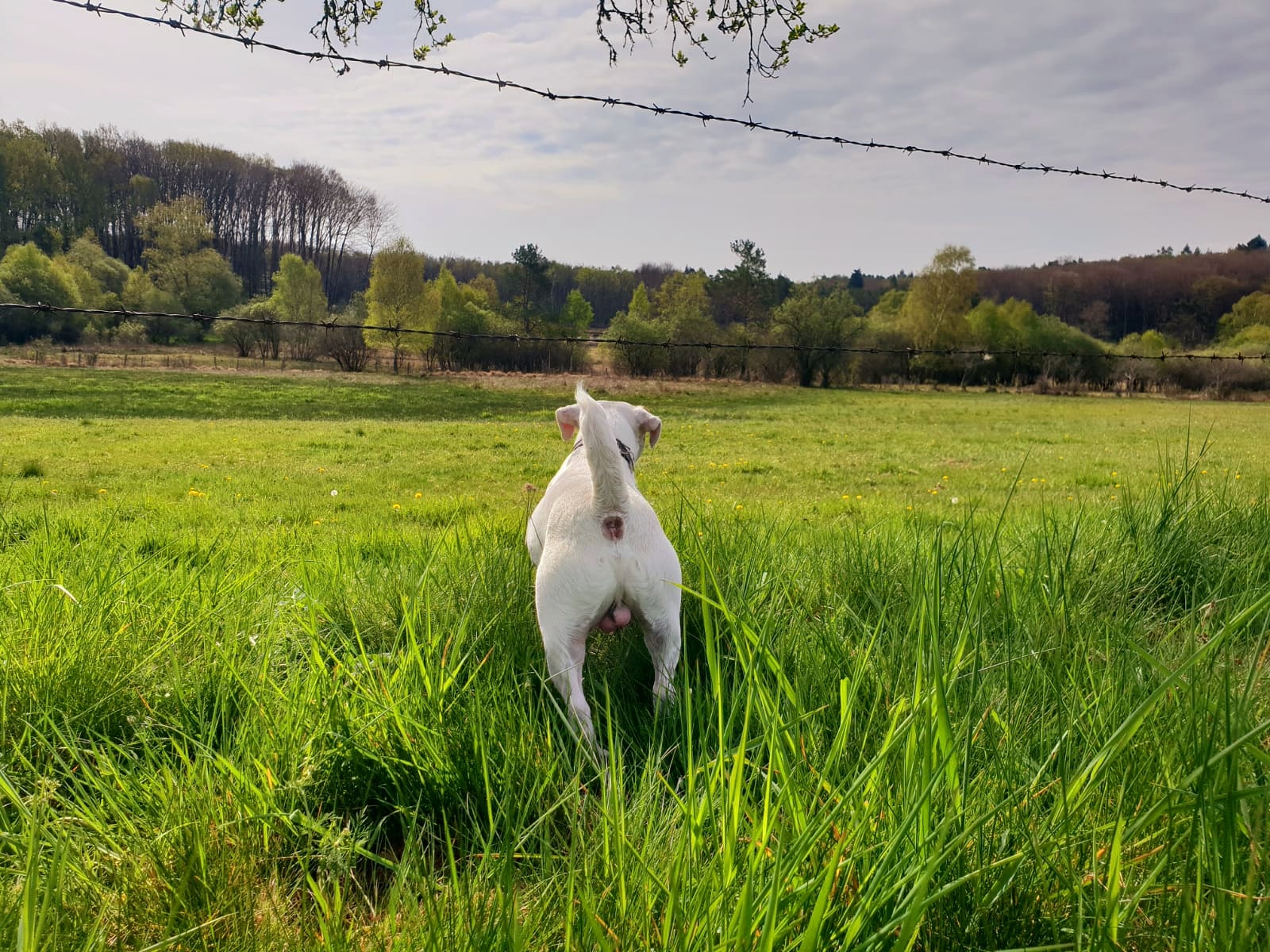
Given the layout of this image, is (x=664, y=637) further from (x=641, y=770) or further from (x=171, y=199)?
(x=171, y=199)

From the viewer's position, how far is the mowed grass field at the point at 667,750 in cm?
157

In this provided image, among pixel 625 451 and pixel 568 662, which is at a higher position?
pixel 625 451

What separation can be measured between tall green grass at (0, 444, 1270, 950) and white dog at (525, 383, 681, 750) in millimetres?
234

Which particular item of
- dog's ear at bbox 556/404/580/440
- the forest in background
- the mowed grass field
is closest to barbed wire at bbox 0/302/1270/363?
dog's ear at bbox 556/404/580/440

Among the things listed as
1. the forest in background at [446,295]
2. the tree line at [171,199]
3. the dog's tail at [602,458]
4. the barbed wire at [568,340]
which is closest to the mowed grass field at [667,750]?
the dog's tail at [602,458]

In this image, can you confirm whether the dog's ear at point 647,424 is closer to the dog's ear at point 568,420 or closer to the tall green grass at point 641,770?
the dog's ear at point 568,420

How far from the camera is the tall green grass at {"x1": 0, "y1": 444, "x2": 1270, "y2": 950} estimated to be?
5.11 feet

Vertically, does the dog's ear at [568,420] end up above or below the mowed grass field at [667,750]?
above

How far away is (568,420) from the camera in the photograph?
4.55 meters

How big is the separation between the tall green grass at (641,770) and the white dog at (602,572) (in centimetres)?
23

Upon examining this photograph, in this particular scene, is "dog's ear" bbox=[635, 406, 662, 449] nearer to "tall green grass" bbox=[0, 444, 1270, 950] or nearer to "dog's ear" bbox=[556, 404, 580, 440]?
"dog's ear" bbox=[556, 404, 580, 440]

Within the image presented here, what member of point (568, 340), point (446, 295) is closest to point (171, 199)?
point (446, 295)

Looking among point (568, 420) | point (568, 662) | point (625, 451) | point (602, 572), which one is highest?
point (568, 420)

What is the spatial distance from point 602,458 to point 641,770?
1.23 meters
